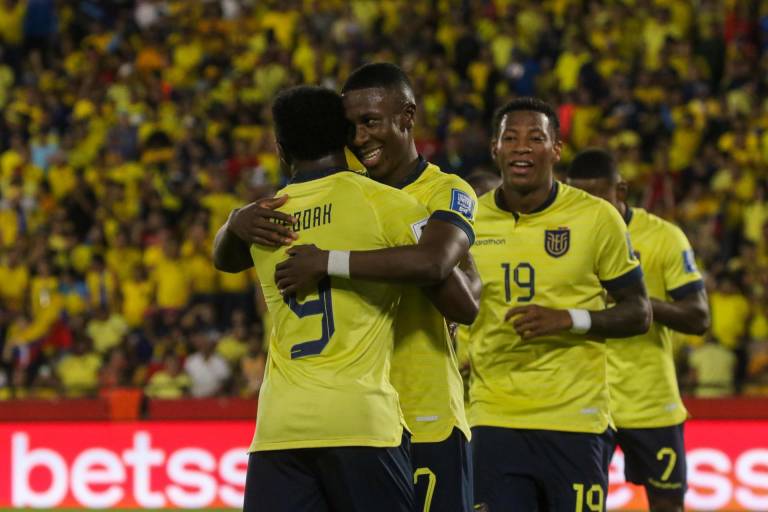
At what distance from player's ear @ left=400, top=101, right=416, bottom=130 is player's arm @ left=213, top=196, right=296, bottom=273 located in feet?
2.71

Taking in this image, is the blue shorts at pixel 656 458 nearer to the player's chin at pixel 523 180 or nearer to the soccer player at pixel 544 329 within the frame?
the soccer player at pixel 544 329

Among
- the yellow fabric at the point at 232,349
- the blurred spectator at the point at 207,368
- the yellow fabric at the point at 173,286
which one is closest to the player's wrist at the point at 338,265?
the blurred spectator at the point at 207,368

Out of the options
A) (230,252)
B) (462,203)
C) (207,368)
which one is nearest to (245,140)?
(207,368)

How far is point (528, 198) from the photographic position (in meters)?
6.40

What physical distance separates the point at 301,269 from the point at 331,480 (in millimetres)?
654

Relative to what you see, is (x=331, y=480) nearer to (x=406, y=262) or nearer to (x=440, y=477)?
(x=406, y=262)

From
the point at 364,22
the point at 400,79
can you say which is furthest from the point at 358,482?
the point at 364,22

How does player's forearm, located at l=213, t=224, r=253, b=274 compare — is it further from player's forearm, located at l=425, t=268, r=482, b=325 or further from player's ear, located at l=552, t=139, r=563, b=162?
player's ear, located at l=552, t=139, r=563, b=162

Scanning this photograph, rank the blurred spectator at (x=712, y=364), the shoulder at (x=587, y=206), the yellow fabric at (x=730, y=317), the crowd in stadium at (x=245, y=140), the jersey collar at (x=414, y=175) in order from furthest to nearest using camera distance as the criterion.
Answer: the crowd in stadium at (x=245, y=140)
the yellow fabric at (x=730, y=317)
the blurred spectator at (x=712, y=364)
the shoulder at (x=587, y=206)
the jersey collar at (x=414, y=175)

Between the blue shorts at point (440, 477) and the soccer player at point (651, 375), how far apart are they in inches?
100

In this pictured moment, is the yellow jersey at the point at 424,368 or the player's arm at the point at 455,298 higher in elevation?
the player's arm at the point at 455,298

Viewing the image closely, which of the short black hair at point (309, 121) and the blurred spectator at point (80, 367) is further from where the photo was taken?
the blurred spectator at point (80, 367)

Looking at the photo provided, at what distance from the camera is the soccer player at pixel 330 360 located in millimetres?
4285

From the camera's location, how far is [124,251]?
54.4 ft
